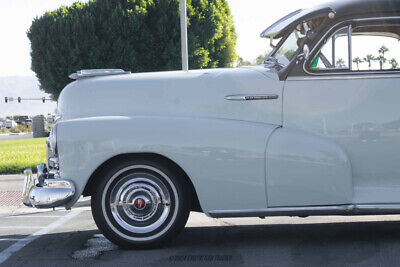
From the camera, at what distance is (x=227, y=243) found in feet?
16.9

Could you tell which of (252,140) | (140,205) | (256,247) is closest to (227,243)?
(256,247)

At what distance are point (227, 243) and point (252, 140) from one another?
106 cm

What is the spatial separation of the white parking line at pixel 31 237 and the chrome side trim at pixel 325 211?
6.00 ft

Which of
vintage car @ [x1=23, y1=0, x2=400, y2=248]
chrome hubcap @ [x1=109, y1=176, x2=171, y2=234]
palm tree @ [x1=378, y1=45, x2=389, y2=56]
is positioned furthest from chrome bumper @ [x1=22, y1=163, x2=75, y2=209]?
palm tree @ [x1=378, y1=45, x2=389, y2=56]

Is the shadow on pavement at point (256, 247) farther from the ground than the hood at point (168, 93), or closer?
closer

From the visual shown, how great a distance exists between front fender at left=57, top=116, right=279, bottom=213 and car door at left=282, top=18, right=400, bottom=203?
364 millimetres

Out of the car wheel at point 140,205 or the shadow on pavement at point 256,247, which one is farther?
the car wheel at point 140,205

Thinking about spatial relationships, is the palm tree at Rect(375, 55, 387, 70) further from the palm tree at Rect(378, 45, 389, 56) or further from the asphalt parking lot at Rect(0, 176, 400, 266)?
the asphalt parking lot at Rect(0, 176, 400, 266)

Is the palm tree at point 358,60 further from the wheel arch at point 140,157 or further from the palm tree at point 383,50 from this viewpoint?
the wheel arch at point 140,157

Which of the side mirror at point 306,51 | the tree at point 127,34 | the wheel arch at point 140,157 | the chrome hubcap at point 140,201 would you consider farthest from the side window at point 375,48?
the tree at point 127,34

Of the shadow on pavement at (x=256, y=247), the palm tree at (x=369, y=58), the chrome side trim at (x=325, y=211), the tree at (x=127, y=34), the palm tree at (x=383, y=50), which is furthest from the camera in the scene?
the tree at (x=127, y=34)

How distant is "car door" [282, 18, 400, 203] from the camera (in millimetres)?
4742

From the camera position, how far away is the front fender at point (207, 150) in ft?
15.5

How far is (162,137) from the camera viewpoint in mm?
4734
